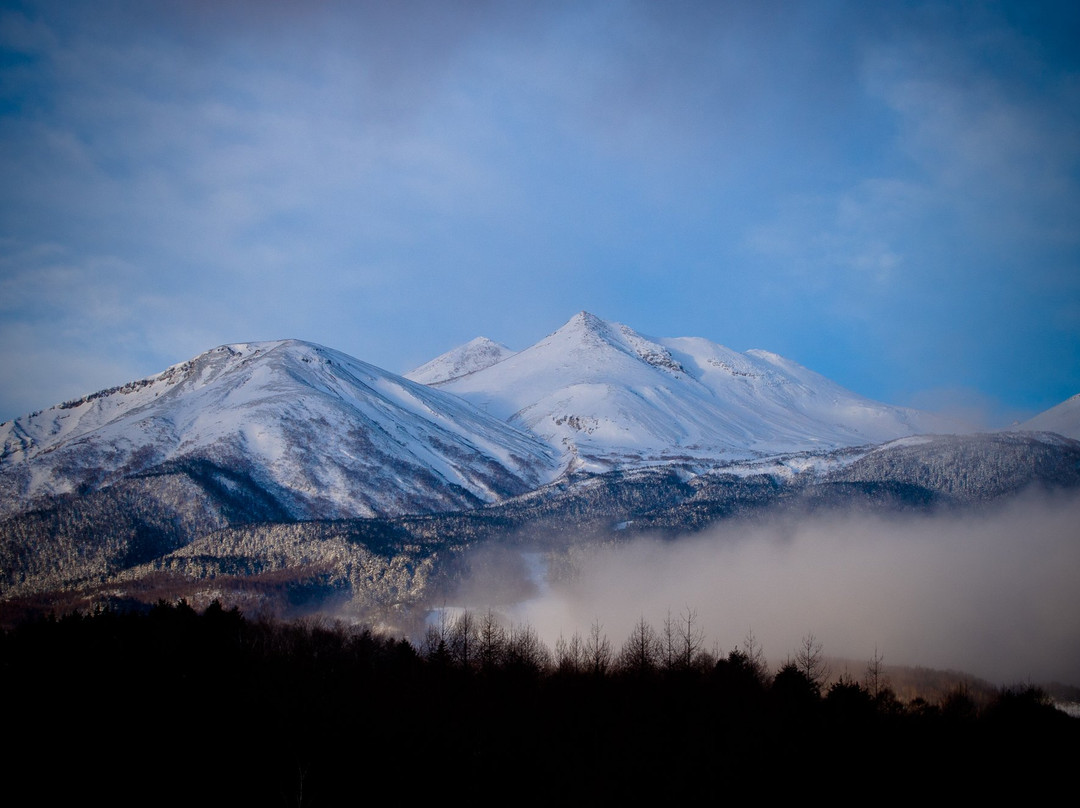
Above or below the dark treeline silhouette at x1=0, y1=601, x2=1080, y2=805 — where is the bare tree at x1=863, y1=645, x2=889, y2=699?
below

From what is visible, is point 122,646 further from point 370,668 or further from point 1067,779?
point 1067,779

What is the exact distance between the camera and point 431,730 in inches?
2207

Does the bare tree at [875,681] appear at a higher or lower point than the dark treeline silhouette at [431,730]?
lower

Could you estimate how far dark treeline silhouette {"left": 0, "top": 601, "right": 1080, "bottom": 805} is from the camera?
155 feet

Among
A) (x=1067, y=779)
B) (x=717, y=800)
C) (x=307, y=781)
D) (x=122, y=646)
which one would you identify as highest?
(x=122, y=646)

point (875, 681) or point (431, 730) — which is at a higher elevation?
point (431, 730)

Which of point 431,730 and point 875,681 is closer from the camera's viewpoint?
point 431,730

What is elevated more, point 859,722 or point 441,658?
point 441,658

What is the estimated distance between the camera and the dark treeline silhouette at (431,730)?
155 ft

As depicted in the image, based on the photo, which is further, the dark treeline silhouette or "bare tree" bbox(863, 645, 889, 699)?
"bare tree" bbox(863, 645, 889, 699)

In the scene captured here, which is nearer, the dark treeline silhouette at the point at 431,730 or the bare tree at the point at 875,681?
the dark treeline silhouette at the point at 431,730

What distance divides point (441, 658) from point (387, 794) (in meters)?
35.1

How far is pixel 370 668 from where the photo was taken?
81.8 meters

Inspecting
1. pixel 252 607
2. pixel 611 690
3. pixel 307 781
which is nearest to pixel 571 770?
pixel 307 781
